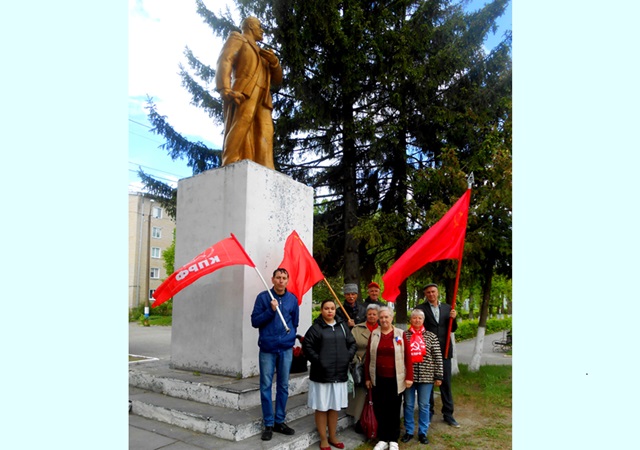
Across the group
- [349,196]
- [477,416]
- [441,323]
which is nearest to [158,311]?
[349,196]

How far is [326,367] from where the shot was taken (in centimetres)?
427

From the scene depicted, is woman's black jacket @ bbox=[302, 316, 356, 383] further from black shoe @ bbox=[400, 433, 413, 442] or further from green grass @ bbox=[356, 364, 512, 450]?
black shoe @ bbox=[400, 433, 413, 442]

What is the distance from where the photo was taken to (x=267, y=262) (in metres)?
5.74

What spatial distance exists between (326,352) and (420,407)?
154cm

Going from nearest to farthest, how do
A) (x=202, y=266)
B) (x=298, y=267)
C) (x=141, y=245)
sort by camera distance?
1. (x=202, y=266)
2. (x=298, y=267)
3. (x=141, y=245)

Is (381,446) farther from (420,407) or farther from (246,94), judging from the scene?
(246,94)

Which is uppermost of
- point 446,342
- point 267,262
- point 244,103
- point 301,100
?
point 301,100

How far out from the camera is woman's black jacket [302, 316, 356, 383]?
427 centimetres

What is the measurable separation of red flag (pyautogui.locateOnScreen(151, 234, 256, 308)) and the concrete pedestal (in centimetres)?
51

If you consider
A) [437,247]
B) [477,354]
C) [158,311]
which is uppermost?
[437,247]

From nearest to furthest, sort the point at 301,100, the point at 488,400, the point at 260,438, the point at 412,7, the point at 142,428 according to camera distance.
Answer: the point at 260,438
the point at 142,428
the point at 488,400
the point at 301,100
the point at 412,7

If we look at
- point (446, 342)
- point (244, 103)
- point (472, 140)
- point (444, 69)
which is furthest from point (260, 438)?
point (444, 69)

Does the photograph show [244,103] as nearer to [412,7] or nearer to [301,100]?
[301,100]

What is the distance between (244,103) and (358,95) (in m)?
4.53
